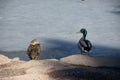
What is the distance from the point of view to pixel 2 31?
12.2 m

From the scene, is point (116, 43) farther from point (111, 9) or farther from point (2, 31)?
point (111, 9)

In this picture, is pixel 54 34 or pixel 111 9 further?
pixel 111 9

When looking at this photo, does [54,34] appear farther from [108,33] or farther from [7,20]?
[7,20]

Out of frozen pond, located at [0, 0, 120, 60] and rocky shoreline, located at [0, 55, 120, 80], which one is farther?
frozen pond, located at [0, 0, 120, 60]

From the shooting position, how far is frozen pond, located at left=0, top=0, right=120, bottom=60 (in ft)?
33.1

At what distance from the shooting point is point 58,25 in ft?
42.4

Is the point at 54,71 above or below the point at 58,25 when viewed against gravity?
below

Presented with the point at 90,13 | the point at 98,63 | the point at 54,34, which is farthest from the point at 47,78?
the point at 90,13

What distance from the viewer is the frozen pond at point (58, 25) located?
10.1 m

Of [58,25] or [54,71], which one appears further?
[58,25]

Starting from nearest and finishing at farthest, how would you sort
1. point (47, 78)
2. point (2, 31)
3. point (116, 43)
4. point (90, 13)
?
point (47, 78)
point (116, 43)
point (2, 31)
point (90, 13)

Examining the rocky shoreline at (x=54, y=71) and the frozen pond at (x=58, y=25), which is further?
the frozen pond at (x=58, y=25)

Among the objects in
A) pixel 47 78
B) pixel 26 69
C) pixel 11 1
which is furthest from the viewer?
pixel 11 1

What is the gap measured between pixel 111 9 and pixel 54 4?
2.96 meters
